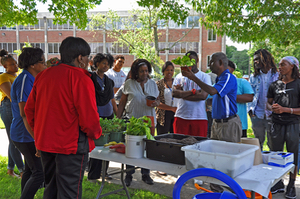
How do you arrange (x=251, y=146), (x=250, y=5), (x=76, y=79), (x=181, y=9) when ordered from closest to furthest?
(x=76, y=79) → (x=251, y=146) → (x=181, y=9) → (x=250, y=5)

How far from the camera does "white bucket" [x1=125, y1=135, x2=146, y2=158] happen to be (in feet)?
8.61

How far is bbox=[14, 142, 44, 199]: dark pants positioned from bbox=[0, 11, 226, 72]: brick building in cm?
2872

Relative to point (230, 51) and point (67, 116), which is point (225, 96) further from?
point (230, 51)

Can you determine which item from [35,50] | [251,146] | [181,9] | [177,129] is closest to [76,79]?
[35,50]

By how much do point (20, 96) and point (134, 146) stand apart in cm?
137

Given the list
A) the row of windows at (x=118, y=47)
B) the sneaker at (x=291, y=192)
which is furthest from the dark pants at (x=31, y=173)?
the row of windows at (x=118, y=47)

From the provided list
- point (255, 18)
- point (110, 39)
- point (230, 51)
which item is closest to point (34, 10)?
point (255, 18)

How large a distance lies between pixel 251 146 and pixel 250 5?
5286 mm

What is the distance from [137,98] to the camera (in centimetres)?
407

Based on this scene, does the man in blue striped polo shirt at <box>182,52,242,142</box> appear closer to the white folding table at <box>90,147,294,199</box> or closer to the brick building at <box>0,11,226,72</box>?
the white folding table at <box>90,147,294,199</box>

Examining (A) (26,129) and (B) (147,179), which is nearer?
(A) (26,129)

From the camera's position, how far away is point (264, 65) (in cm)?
425

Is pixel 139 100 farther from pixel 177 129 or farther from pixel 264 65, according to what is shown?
pixel 264 65

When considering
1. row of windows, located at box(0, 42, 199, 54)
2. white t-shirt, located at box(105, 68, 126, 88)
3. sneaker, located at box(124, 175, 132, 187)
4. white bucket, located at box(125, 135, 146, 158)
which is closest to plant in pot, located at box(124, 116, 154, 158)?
white bucket, located at box(125, 135, 146, 158)
